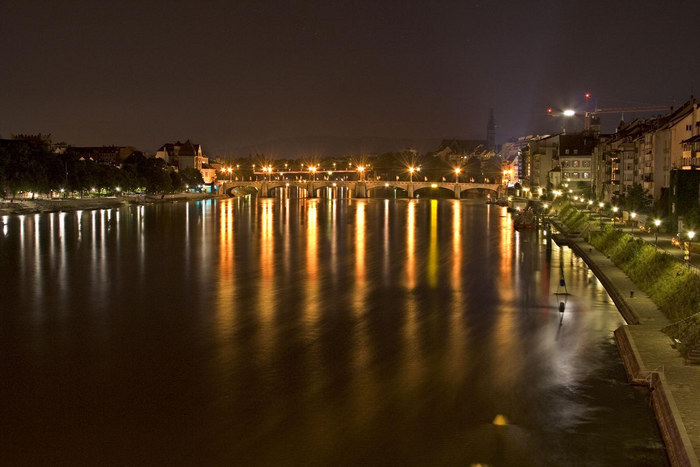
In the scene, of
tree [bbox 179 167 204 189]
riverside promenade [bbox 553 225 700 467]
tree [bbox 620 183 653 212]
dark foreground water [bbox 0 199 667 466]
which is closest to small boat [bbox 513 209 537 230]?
tree [bbox 620 183 653 212]

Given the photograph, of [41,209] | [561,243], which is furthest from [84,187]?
[561,243]

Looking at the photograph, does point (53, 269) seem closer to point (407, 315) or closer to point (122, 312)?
point (122, 312)

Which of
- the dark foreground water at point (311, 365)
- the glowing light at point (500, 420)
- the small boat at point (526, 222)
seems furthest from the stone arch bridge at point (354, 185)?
the glowing light at point (500, 420)

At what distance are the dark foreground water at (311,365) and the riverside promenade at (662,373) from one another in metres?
0.28

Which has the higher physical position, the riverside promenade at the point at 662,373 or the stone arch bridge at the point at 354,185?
the stone arch bridge at the point at 354,185

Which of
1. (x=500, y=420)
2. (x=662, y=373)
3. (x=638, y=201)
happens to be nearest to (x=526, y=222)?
(x=638, y=201)

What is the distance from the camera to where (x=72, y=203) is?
47156 mm

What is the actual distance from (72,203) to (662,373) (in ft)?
146

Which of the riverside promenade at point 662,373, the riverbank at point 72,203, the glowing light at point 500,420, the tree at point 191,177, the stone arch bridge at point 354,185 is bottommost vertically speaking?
the glowing light at point 500,420

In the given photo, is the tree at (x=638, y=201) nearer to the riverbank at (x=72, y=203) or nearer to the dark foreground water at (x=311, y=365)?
the dark foreground water at (x=311, y=365)

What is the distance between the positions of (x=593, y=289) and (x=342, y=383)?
9147 millimetres

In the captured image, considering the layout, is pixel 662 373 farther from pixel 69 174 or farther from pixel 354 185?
pixel 354 185

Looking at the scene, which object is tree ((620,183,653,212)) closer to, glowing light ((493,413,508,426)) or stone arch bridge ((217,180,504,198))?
glowing light ((493,413,508,426))

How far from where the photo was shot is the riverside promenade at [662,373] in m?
6.65
